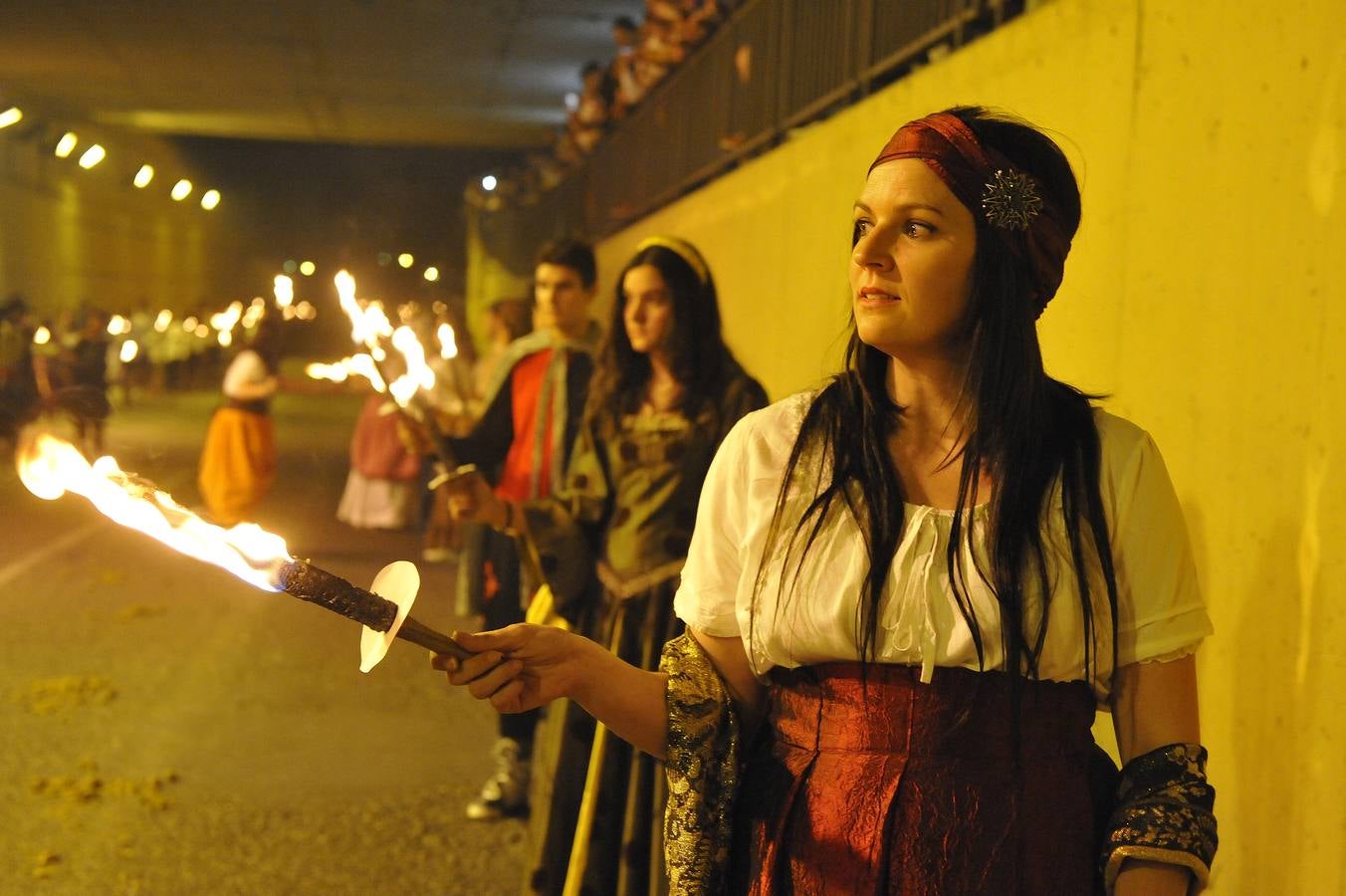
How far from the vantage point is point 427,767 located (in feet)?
21.3

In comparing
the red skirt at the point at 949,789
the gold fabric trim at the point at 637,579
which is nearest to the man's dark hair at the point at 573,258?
the gold fabric trim at the point at 637,579

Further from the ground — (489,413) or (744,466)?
(489,413)

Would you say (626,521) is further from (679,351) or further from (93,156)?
(93,156)

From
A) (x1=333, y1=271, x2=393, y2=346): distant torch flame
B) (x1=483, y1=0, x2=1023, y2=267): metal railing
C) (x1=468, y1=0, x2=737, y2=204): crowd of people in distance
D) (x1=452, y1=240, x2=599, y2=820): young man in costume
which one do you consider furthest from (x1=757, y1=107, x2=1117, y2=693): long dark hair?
(x1=468, y1=0, x2=737, y2=204): crowd of people in distance

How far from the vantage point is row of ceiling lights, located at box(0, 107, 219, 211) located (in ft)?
83.8

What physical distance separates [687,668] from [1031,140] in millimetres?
935

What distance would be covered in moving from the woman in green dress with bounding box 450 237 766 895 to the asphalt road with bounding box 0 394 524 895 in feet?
4.39

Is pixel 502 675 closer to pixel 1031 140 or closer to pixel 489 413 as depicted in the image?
pixel 1031 140

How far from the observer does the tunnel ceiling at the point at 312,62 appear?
17828 mm

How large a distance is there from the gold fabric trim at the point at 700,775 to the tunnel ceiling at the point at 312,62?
615 inches

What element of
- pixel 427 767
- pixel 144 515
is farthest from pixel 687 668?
pixel 427 767

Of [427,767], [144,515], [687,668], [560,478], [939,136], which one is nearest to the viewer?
[144,515]

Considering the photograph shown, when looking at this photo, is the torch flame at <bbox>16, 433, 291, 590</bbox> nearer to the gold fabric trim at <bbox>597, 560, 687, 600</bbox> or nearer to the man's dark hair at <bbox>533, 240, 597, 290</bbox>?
the gold fabric trim at <bbox>597, 560, 687, 600</bbox>

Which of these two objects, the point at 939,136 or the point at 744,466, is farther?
the point at 744,466
